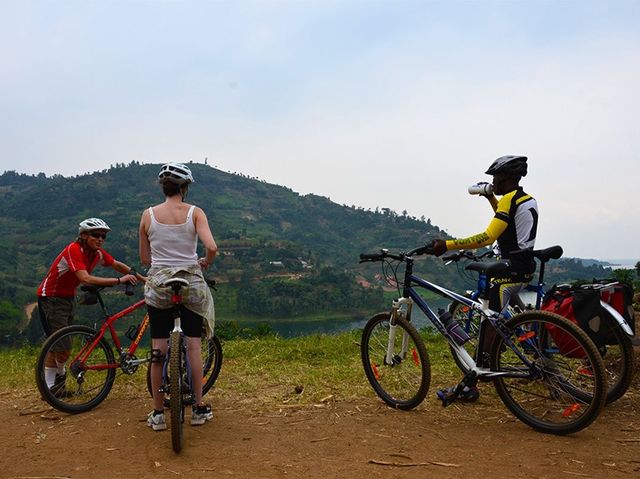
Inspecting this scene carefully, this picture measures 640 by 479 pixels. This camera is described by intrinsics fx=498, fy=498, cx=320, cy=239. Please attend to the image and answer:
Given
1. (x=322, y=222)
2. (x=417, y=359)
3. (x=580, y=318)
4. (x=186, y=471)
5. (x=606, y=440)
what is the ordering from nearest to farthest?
(x=186, y=471), (x=606, y=440), (x=580, y=318), (x=417, y=359), (x=322, y=222)

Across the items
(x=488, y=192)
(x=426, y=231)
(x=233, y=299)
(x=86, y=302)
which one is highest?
(x=426, y=231)

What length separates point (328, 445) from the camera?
3648mm

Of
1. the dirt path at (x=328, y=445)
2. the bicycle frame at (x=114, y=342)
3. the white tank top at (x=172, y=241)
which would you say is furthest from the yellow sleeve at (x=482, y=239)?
the bicycle frame at (x=114, y=342)

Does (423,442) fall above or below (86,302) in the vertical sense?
below

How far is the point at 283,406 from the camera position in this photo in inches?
181

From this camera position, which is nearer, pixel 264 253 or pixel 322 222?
pixel 264 253

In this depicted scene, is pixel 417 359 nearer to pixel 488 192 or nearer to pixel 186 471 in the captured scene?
pixel 488 192

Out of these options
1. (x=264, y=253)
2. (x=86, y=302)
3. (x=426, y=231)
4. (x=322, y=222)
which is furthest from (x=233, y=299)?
(x=322, y=222)

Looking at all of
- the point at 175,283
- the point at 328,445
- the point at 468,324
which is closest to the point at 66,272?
the point at 175,283

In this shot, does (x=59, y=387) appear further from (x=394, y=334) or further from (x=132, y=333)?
(x=394, y=334)

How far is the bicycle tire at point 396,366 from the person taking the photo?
4348 mm

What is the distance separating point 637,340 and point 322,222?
17664cm

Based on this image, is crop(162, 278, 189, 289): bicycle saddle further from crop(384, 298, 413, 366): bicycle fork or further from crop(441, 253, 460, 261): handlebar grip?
crop(441, 253, 460, 261): handlebar grip

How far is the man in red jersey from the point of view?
194 inches
